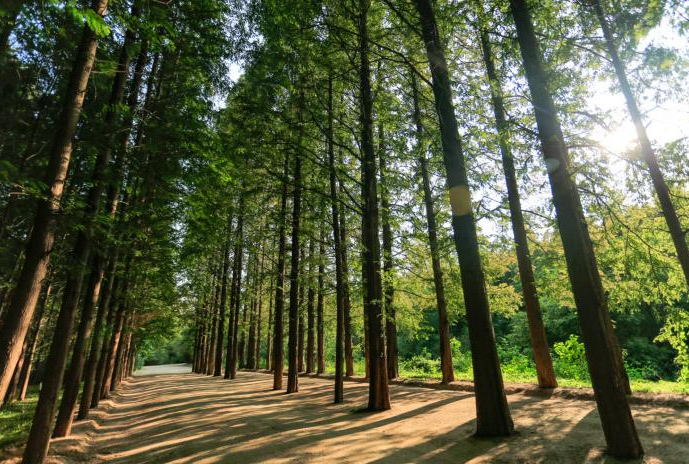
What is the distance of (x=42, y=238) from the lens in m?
4.98

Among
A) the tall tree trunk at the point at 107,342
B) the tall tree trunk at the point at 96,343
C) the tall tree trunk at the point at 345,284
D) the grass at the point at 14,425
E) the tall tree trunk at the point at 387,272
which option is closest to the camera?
the grass at the point at 14,425

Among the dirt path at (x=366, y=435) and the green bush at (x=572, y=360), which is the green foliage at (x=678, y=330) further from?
the green bush at (x=572, y=360)

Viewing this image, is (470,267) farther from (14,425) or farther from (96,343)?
(14,425)

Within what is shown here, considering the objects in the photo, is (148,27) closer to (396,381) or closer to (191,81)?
(191,81)

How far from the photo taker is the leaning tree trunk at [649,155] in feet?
24.8

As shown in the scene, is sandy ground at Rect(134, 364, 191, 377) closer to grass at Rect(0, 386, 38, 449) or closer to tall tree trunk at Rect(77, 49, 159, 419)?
grass at Rect(0, 386, 38, 449)

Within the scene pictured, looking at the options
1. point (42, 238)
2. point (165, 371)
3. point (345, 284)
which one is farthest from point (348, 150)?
point (165, 371)

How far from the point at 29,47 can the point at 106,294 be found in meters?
6.38

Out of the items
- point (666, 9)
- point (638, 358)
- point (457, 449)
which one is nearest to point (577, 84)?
point (666, 9)

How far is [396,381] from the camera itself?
1579cm

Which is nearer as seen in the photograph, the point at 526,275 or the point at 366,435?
the point at 366,435

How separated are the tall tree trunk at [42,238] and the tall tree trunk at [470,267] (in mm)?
5838

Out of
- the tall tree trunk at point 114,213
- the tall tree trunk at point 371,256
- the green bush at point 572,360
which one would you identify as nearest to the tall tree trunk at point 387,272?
the tall tree trunk at point 371,256

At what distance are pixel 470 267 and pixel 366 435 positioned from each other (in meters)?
3.58
